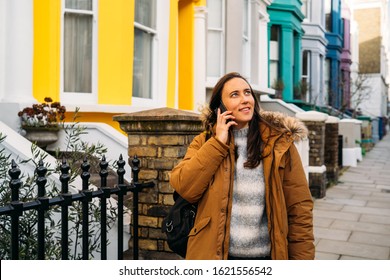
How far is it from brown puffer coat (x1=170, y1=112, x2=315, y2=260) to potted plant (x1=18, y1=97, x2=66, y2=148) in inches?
148

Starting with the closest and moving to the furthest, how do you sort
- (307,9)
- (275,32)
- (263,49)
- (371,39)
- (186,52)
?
(186,52) < (263,49) < (275,32) < (307,9) < (371,39)

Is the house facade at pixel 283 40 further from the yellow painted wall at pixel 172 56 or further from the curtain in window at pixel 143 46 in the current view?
the curtain in window at pixel 143 46

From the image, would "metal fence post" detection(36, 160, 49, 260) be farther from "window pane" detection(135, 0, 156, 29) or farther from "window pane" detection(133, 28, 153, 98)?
"window pane" detection(135, 0, 156, 29)

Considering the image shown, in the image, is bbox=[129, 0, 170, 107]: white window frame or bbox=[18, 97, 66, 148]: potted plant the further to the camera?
bbox=[129, 0, 170, 107]: white window frame

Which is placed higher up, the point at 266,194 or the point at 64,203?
the point at 266,194

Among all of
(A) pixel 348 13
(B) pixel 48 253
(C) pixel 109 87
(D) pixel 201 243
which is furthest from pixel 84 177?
(A) pixel 348 13

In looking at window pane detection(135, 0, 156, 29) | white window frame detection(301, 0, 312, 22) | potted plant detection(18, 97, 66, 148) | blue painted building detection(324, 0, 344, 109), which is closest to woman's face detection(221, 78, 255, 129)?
potted plant detection(18, 97, 66, 148)

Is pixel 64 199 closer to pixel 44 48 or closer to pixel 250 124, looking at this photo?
pixel 250 124

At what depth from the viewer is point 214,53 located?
11.4 meters

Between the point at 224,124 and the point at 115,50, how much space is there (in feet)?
16.9

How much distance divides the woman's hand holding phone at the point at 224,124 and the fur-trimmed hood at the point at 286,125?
225mm

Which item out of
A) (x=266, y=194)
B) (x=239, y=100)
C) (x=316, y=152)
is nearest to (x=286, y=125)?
(x=239, y=100)

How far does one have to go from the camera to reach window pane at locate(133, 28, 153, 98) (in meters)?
8.16

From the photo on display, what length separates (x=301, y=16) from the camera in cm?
1898
